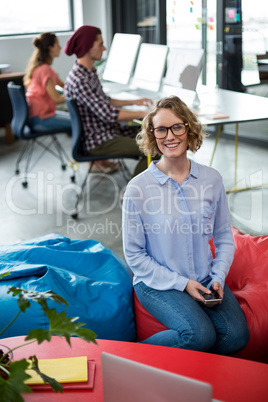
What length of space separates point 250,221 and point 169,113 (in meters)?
1.91

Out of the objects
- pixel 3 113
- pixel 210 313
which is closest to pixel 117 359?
pixel 210 313

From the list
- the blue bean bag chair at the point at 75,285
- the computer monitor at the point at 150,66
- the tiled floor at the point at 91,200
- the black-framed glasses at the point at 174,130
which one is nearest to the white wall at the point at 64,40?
the tiled floor at the point at 91,200

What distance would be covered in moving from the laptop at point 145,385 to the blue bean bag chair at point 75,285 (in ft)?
3.43

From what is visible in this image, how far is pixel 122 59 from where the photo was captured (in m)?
5.31

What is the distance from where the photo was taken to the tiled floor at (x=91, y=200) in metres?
3.77

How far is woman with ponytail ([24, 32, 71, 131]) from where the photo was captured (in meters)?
4.75

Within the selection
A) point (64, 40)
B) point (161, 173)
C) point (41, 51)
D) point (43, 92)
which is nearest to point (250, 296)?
point (161, 173)

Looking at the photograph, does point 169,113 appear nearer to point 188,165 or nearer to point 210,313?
point 188,165

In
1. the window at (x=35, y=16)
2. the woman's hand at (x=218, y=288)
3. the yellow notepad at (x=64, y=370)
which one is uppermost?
the window at (x=35, y=16)

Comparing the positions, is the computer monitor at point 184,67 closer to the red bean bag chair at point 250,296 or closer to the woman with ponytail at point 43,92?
the woman with ponytail at point 43,92

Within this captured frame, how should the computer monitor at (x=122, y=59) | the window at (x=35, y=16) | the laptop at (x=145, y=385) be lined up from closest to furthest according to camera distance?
the laptop at (x=145, y=385)
the computer monitor at (x=122, y=59)
the window at (x=35, y=16)

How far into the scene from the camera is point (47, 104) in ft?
15.8

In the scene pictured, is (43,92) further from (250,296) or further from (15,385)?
(15,385)

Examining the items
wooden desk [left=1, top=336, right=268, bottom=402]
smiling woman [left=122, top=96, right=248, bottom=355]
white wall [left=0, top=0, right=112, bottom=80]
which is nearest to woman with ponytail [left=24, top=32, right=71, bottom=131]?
white wall [left=0, top=0, right=112, bottom=80]
